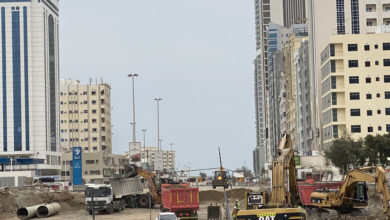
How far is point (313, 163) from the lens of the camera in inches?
5020

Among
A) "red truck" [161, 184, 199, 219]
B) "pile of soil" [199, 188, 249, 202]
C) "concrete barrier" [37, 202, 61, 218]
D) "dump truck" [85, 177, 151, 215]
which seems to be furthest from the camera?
Result: "pile of soil" [199, 188, 249, 202]

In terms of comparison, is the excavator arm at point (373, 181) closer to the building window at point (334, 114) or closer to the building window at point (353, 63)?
the building window at point (334, 114)

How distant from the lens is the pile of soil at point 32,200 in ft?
256

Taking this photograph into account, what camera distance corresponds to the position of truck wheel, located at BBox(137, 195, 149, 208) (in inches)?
2899

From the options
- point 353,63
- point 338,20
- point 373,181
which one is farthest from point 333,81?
point 373,181

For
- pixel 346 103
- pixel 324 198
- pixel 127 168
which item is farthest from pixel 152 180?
pixel 346 103

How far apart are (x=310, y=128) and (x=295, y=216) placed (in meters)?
114

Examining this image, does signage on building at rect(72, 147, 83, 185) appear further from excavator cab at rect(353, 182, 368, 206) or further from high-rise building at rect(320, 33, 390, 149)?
excavator cab at rect(353, 182, 368, 206)

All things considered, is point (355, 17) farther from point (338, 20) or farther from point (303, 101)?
point (303, 101)

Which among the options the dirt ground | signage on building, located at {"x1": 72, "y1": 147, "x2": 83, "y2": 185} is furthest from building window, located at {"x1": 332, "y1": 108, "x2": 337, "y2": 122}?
signage on building, located at {"x1": 72, "y1": 147, "x2": 83, "y2": 185}

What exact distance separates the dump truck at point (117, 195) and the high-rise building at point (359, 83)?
5414 centimetres

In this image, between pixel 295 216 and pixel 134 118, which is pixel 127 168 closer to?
pixel 295 216

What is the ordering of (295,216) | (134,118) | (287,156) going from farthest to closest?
1. (134,118)
2. (287,156)
3. (295,216)

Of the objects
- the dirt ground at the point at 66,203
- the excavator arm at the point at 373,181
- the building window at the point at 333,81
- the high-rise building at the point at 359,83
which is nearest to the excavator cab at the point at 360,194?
the excavator arm at the point at 373,181
